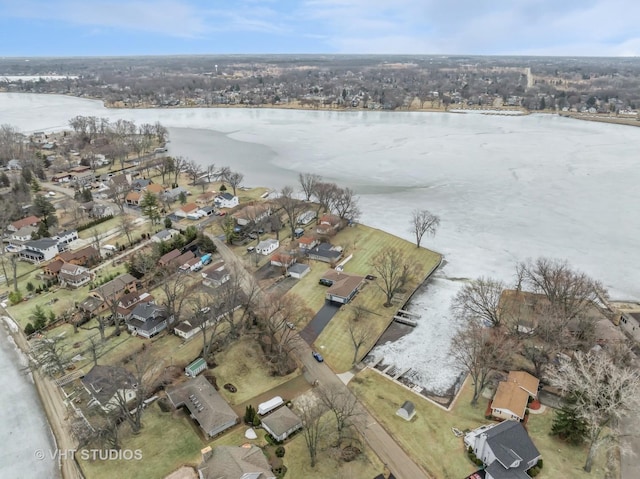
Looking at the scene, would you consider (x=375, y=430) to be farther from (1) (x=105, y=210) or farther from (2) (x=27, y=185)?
(2) (x=27, y=185)

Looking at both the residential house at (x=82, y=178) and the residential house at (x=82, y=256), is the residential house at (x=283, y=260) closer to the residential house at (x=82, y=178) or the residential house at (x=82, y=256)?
the residential house at (x=82, y=256)

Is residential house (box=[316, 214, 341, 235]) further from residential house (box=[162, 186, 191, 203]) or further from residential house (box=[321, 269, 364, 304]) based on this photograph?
residential house (box=[162, 186, 191, 203])

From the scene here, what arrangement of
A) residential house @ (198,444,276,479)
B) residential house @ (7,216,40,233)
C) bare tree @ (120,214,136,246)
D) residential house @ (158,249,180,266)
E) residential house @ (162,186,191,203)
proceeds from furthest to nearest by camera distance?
residential house @ (162,186,191,203)
residential house @ (7,216,40,233)
bare tree @ (120,214,136,246)
residential house @ (158,249,180,266)
residential house @ (198,444,276,479)

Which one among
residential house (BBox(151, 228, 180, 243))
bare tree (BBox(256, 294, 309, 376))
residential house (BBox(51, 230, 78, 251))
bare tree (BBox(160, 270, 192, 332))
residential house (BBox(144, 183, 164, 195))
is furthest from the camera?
residential house (BBox(144, 183, 164, 195))

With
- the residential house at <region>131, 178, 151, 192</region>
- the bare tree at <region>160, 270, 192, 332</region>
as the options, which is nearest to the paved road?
the bare tree at <region>160, 270, 192, 332</region>

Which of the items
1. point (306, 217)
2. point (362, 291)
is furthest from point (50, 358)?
point (306, 217)

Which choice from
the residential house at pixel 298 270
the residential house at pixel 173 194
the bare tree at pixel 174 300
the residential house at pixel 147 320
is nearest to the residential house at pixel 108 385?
the residential house at pixel 147 320
